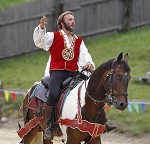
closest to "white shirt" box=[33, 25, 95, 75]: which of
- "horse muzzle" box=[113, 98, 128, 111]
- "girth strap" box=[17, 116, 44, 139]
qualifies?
"girth strap" box=[17, 116, 44, 139]

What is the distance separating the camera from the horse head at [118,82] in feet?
28.1

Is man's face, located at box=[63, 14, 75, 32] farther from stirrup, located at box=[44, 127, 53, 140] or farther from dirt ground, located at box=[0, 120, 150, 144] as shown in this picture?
dirt ground, located at box=[0, 120, 150, 144]

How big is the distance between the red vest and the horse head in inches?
40.5

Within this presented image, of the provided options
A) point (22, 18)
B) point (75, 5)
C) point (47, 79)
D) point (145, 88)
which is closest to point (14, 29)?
point (22, 18)

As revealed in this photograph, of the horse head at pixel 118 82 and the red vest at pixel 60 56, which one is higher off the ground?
the red vest at pixel 60 56

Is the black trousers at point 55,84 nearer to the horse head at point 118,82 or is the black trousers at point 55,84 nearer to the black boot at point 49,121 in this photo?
the black boot at point 49,121

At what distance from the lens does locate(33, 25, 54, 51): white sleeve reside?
9632 mm

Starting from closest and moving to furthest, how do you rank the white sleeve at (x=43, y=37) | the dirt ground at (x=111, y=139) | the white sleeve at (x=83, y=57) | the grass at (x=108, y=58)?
1. the white sleeve at (x=43, y=37)
2. the white sleeve at (x=83, y=57)
3. the dirt ground at (x=111, y=139)
4. the grass at (x=108, y=58)

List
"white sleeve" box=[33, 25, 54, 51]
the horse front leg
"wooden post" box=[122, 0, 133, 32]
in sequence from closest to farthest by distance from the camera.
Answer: "white sleeve" box=[33, 25, 54, 51] → the horse front leg → "wooden post" box=[122, 0, 133, 32]

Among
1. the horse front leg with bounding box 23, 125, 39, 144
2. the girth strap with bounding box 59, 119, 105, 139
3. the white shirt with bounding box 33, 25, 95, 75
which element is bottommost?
the horse front leg with bounding box 23, 125, 39, 144

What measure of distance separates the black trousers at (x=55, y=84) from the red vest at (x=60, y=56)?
0.27 feet

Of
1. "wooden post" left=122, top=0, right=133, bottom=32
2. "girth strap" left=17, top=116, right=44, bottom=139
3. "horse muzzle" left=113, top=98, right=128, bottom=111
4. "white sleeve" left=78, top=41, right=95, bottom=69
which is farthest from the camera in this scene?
"wooden post" left=122, top=0, right=133, bottom=32

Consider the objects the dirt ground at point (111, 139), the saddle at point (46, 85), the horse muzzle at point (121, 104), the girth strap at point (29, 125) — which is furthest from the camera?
the dirt ground at point (111, 139)

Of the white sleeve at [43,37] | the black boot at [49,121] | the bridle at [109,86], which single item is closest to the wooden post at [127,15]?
the white sleeve at [43,37]
